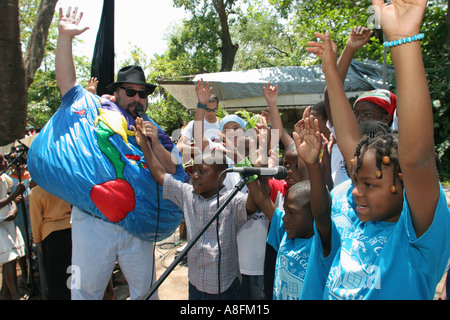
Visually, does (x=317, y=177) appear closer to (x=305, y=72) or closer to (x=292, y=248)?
(x=292, y=248)

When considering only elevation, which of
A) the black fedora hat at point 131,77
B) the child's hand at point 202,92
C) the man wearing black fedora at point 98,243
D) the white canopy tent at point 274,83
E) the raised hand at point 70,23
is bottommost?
the man wearing black fedora at point 98,243

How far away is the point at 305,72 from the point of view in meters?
9.29

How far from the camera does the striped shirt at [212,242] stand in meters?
2.32

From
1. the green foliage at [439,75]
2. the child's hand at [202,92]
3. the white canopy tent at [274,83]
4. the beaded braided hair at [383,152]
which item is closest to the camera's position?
the beaded braided hair at [383,152]

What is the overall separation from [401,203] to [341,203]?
1.48 feet

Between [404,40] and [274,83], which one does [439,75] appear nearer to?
[274,83]

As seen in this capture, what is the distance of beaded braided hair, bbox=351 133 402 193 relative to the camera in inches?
52.4

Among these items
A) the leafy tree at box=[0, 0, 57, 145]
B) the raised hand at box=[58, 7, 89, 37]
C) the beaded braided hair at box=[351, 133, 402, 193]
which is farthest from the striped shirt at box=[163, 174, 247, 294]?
the leafy tree at box=[0, 0, 57, 145]

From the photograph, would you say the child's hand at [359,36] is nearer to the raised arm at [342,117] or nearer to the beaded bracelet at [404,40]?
the raised arm at [342,117]

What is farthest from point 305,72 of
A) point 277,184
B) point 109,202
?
point 109,202

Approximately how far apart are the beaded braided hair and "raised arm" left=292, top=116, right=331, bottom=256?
0.72 ft

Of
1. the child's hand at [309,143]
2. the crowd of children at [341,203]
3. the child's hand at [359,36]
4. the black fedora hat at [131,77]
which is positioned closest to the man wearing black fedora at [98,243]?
the black fedora hat at [131,77]

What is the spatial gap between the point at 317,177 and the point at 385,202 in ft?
1.20

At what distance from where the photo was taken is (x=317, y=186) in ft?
5.35
